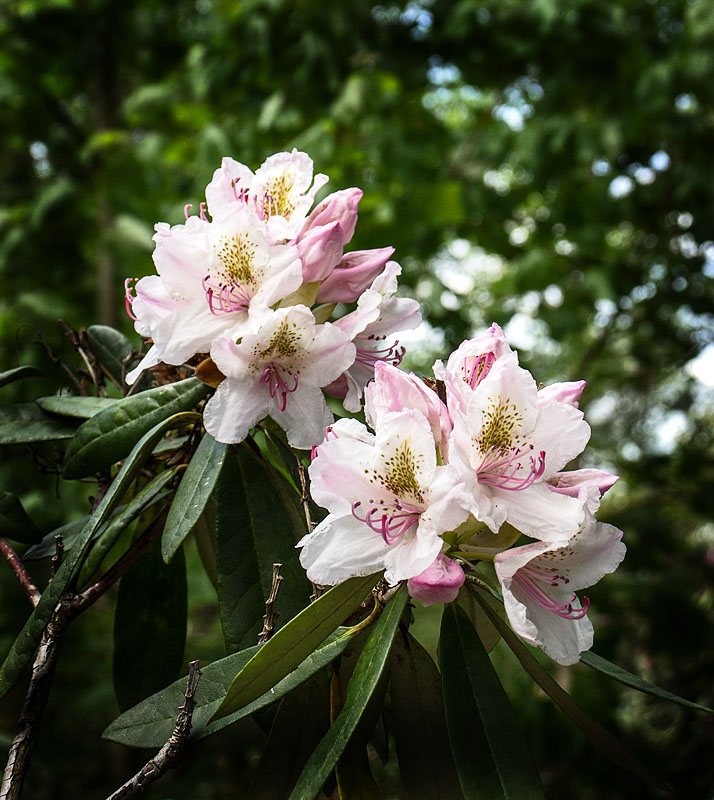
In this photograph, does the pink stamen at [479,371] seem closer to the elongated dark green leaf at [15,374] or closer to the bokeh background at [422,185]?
the elongated dark green leaf at [15,374]

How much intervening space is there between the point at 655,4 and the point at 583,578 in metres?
2.65

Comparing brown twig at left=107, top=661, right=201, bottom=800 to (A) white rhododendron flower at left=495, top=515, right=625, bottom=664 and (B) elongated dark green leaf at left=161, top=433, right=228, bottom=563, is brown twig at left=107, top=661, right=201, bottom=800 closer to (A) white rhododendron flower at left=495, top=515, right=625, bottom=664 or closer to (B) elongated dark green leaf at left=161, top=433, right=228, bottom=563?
(B) elongated dark green leaf at left=161, top=433, right=228, bottom=563

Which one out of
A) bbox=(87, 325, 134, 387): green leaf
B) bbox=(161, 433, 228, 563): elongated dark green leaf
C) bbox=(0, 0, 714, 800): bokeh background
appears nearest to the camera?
bbox=(161, 433, 228, 563): elongated dark green leaf

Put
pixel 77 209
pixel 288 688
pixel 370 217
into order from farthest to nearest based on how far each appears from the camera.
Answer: pixel 77 209 → pixel 370 217 → pixel 288 688

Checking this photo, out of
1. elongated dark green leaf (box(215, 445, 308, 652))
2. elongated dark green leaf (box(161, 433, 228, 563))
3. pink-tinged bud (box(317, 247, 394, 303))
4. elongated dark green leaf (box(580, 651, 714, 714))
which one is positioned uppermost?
pink-tinged bud (box(317, 247, 394, 303))

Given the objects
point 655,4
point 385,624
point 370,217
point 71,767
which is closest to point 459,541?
point 385,624

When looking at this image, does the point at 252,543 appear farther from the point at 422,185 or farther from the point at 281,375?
the point at 422,185

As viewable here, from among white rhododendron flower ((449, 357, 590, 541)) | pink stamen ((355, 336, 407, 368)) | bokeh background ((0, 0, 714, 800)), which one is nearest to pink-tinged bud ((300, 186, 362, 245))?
pink stamen ((355, 336, 407, 368))

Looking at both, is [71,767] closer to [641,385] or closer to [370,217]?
[370,217]

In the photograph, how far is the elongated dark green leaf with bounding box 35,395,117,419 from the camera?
0.76 metres

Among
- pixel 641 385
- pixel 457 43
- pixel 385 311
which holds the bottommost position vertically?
pixel 641 385

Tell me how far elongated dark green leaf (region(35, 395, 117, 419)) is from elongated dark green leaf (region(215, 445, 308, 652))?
149mm

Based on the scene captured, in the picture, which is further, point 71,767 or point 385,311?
point 71,767

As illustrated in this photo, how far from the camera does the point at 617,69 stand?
254 centimetres
